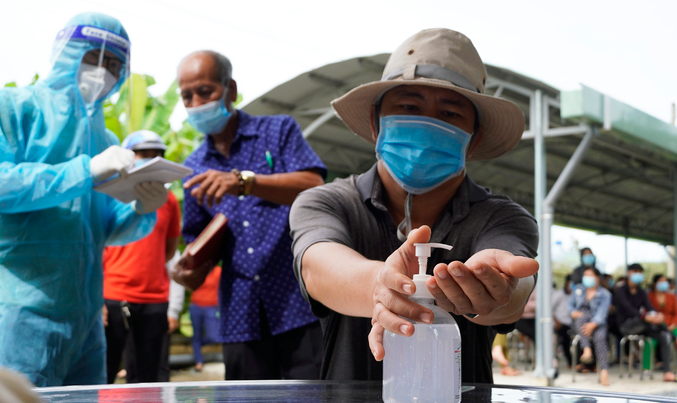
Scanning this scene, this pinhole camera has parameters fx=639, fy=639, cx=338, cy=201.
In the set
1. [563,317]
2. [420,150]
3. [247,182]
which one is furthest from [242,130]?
[563,317]

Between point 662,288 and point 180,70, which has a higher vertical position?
point 180,70

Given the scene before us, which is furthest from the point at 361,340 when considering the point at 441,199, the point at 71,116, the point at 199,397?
the point at 71,116

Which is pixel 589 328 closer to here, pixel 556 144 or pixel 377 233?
pixel 556 144

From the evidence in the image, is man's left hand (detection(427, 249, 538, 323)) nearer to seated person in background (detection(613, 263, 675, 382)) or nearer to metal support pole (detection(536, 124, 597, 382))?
metal support pole (detection(536, 124, 597, 382))

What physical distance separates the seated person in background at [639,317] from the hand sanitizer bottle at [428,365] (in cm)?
1028

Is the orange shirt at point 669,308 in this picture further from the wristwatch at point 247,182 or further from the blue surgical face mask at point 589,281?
the wristwatch at point 247,182

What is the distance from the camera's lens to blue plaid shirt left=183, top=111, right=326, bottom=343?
108 inches

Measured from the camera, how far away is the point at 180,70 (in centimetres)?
295

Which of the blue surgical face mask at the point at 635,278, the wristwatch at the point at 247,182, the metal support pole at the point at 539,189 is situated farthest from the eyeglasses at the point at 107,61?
the blue surgical face mask at the point at 635,278

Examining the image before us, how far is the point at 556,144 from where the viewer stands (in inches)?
497

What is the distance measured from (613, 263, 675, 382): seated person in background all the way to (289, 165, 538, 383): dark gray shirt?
957 centimetres

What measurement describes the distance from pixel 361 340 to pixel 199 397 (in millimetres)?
651

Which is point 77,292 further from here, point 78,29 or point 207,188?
point 78,29

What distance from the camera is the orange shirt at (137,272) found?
178 inches
